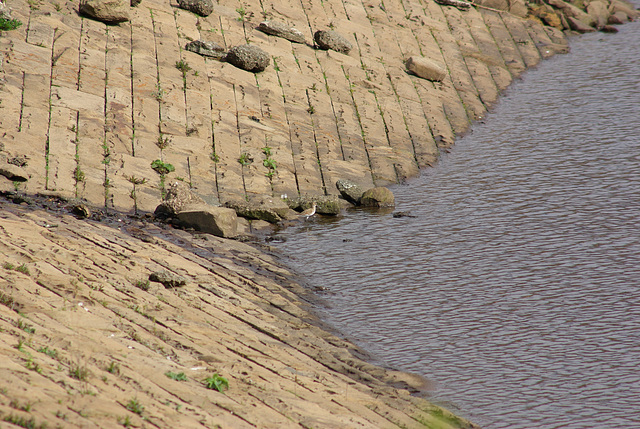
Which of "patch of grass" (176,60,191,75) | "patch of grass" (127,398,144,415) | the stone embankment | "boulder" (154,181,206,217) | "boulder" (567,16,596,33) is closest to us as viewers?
"patch of grass" (127,398,144,415)

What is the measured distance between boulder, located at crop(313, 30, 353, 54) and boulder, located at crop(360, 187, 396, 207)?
22.1ft

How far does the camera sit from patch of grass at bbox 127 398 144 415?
574 centimetres

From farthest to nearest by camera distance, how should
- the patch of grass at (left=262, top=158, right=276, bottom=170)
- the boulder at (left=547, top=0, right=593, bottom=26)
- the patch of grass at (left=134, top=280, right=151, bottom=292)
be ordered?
the boulder at (left=547, top=0, right=593, bottom=26)
the patch of grass at (left=262, top=158, right=276, bottom=170)
the patch of grass at (left=134, top=280, right=151, bottom=292)

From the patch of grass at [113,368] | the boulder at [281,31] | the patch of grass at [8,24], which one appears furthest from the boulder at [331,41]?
the patch of grass at [113,368]

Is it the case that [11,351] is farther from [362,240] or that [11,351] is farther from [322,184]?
[322,184]

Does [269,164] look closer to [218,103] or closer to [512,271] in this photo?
[218,103]

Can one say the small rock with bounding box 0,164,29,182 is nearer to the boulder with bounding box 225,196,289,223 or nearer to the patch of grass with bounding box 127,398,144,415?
the boulder with bounding box 225,196,289,223

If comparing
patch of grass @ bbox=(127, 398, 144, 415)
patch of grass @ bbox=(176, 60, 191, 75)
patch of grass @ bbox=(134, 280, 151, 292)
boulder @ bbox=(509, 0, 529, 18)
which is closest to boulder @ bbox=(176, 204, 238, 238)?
patch of grass @ bbox=(134, 280, 151, 292)

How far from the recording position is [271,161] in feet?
51.6

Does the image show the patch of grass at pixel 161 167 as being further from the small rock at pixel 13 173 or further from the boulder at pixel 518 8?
the boulder at pixel 518 8

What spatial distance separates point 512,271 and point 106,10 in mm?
12294

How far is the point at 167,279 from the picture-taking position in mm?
9391

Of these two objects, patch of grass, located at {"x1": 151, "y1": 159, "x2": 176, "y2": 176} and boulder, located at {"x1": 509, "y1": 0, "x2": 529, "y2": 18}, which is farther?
boulder, located at {"x1": 509, "y1": 0, "x2": 529, "y2": 18}

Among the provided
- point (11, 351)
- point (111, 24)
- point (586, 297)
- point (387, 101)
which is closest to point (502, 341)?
point (586, 297)
